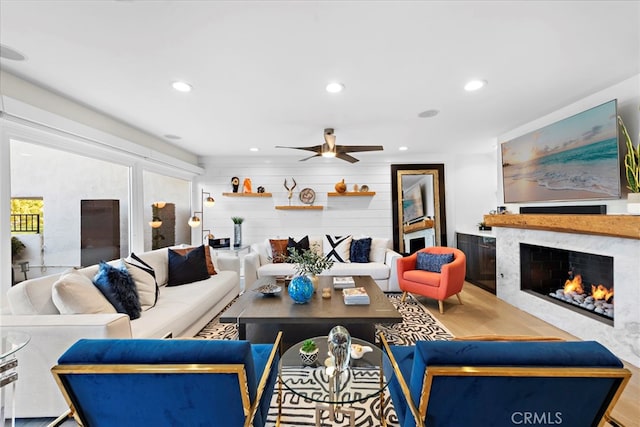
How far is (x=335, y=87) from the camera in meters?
2.35

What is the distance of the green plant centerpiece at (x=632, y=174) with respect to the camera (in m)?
2.10

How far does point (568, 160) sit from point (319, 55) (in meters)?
2.84

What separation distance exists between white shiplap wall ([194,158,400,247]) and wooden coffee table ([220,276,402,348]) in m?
2.42

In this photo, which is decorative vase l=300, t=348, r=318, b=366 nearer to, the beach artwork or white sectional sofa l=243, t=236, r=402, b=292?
white sectional sofa l=243, t=236, r=402, b=292

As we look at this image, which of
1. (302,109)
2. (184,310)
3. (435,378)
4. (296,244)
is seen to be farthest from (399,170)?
(435,378)

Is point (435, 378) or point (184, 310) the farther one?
point (184, 310)

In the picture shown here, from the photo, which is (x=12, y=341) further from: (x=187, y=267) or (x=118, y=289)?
(x=187, y=267)

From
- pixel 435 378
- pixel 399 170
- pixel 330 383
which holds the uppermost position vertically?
pixel 399 170

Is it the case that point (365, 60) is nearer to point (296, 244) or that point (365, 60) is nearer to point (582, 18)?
point (582, 18)

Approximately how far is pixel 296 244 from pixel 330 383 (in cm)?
318

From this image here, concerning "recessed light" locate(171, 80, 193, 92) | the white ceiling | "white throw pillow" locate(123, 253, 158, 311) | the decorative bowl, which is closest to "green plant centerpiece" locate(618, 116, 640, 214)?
the white ceiling

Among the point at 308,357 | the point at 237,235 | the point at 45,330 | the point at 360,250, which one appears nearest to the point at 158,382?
the point at 308,357

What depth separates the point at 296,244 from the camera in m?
4.50

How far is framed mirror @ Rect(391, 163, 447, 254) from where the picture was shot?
16.9 ft
